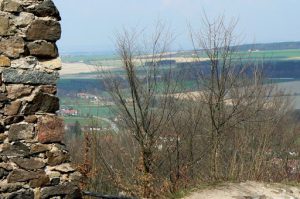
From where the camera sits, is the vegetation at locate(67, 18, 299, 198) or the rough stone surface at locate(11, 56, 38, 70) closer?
the rough stone surface at locate(11, 56, 38, 70)

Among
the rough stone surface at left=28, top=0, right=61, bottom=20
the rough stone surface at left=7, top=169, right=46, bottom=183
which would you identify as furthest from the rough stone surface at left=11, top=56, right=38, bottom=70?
the rough stone surface at left=7, top=169, right=46, bottom=183

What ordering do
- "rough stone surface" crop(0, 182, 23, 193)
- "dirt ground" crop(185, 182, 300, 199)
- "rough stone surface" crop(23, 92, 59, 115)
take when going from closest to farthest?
"rough stone surface" crop(0, 182, 23, 193) < "rough stone surface" crop(23, 92, 59, 115) < "dirt ground" crop(185, 182, 300, 199)

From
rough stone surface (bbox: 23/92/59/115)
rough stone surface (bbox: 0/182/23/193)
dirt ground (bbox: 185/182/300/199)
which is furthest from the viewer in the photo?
dirt ground (bbox: 185/182/300/199)

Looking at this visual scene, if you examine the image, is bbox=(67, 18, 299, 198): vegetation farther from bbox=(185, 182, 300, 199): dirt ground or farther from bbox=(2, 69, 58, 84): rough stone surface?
bbox=(2, 69, 58, 84): rough stone surface

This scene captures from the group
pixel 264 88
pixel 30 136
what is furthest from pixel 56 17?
pixel 264 88

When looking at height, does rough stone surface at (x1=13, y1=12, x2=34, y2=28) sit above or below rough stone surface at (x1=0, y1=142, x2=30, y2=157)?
above

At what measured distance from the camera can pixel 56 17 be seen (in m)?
3.63

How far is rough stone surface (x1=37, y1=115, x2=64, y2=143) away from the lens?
3525mm

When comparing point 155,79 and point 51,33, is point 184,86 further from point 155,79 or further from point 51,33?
point 51,33

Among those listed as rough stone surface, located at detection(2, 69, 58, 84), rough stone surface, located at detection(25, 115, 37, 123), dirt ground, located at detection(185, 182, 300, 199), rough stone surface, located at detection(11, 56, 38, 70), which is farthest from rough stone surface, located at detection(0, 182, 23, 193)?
dirt ground, located at detection(185, 182, 300, 199)

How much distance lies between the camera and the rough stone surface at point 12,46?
135 inches

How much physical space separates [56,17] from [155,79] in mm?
10293

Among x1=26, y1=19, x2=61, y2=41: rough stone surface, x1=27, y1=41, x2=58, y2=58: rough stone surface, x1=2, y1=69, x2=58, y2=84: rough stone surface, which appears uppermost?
x1=26, y1=19, x2=61, y2=41: rough stone surface

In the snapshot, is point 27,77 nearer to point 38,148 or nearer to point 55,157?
point 38,148
